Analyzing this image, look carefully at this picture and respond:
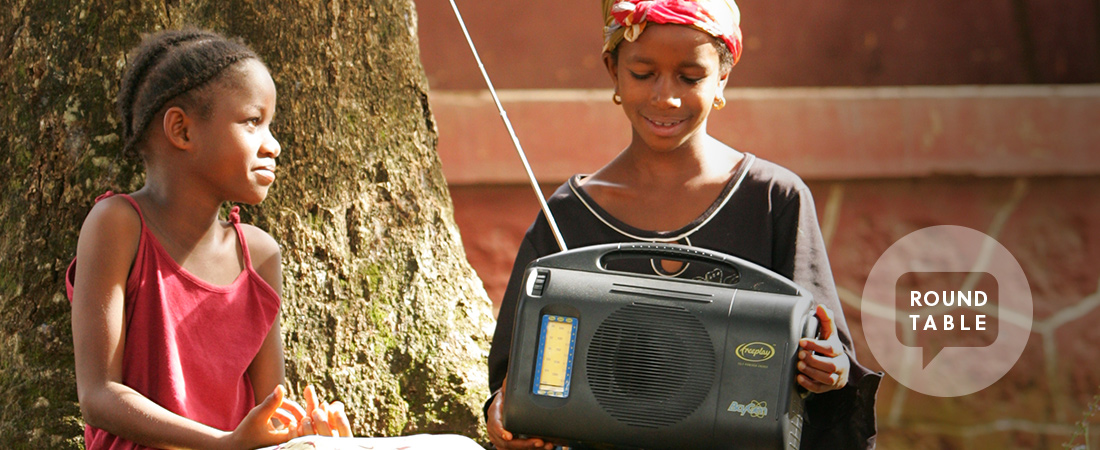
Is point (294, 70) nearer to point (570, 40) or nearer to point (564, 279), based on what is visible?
point (564, 279)

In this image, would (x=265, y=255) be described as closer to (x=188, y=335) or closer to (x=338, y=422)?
(x=188, y=335)

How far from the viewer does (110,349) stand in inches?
69.6

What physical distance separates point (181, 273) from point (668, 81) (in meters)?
0.88

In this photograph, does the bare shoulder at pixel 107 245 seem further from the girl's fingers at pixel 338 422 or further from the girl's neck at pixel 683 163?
the girl's neck at pixel 683 163

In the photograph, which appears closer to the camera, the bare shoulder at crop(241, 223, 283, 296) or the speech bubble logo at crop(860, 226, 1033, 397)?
the bare shoulder at crop(241, 223, 283, 296)

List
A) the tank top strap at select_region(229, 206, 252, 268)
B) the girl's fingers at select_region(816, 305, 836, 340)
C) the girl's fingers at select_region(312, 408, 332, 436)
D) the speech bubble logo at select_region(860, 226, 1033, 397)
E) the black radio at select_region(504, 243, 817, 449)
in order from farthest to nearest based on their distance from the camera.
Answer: the speech bubble logo at select_region(860, 226, 1033, 397) < the tank top strap at select_region(229, 206, 252, 268) < the girl's fingers at select_region(312, 408, 332, 436) < the girl's fingers at select_region(816, 305, 836, 340) < the black radio at select_region(504, 243, 817, 449)

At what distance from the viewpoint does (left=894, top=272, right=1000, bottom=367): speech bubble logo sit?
12.2 ft

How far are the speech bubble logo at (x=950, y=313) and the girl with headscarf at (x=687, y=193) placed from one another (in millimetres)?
1897

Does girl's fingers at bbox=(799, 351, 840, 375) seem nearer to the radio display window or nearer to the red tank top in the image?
the radio display window

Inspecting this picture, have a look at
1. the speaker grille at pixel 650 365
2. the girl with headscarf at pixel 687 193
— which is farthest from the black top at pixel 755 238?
the speaker grille at pixel 650 365

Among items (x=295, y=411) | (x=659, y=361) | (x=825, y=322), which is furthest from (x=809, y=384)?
(x=295, y=411)

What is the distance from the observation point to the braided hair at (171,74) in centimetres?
185

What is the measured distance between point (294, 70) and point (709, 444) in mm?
1252

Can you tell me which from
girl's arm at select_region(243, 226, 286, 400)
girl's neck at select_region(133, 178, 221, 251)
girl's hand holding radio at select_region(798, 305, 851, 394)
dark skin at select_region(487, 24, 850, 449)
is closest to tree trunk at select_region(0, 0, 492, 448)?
girl's arm at select_region(243, 226, 286, 400)
